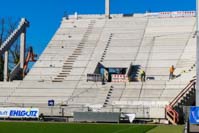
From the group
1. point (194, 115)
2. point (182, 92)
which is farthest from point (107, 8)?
point (194, 115)

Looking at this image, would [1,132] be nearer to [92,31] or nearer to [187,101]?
[187,101]

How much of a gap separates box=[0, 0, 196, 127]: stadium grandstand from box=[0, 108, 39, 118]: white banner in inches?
98.8

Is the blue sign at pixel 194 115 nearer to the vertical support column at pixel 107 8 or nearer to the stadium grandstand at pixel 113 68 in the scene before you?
the stadium grandstand at pixel 113 68

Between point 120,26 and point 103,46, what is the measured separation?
4128mm

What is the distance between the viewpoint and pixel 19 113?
39750 millimetres

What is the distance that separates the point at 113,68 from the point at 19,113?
14995 mm

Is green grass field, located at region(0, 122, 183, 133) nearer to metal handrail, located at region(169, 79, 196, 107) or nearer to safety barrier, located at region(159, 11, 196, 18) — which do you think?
metal handrail, located at region(169, 79, 196, 107)

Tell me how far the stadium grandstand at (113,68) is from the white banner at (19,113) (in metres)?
2.51

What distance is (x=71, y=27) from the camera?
60.4m

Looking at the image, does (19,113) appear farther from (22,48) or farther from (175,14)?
(175,14)

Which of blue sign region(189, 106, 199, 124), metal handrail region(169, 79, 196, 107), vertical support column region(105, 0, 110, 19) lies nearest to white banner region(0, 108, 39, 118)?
metal handrail region(169, 79, 196, 107)

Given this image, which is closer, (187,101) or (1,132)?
(1,132)

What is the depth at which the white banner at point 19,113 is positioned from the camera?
39.5 m

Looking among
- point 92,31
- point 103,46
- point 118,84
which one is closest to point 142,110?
point 118,84
